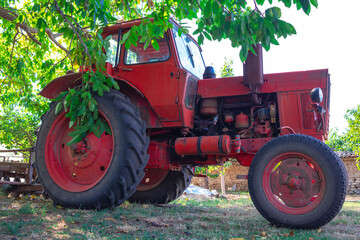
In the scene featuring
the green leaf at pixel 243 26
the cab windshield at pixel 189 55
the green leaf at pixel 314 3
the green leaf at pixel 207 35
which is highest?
the cab windshield at pixel 189 55

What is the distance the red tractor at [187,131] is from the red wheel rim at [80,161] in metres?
0.01

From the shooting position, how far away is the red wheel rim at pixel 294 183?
3.51m

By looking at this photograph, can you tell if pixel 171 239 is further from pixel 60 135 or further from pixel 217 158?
pixel 60 135

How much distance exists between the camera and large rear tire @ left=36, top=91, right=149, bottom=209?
4.06 metres

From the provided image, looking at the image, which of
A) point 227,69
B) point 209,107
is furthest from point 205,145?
point 227,69

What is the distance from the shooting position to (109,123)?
4.32 metres

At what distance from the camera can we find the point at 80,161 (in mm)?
4461

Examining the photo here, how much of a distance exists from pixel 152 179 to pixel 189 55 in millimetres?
2233

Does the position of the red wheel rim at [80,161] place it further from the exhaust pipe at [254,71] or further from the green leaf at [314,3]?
the green leaf at [314,3]

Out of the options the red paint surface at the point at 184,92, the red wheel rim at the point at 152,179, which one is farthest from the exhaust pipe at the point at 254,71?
the red wheel rim at the point at 152,179

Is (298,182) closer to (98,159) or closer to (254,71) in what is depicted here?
(254,71)

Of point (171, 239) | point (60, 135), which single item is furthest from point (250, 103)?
point (60, 135)

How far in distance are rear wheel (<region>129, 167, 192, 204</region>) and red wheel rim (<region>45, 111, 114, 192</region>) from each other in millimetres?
1488

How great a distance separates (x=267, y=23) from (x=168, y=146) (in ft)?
9.20
